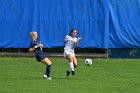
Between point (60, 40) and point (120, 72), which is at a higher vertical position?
point (60, 40)

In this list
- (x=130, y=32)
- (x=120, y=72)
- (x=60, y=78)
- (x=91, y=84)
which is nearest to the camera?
(x=91, y=84)

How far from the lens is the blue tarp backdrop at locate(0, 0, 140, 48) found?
95.6 ft

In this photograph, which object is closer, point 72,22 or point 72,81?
point 72,81

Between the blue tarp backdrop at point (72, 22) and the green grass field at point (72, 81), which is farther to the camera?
the blue tarp backdrop at point (72, 22)

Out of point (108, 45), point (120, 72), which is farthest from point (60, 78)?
point (108, 45)

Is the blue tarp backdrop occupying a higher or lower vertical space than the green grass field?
higher

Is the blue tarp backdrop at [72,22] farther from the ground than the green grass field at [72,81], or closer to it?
farther from the ground

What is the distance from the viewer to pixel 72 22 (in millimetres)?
29344

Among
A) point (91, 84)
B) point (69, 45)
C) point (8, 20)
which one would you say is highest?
point (8, 20)

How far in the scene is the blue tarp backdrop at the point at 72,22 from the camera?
95.6 feet

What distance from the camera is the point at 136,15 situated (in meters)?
29.3

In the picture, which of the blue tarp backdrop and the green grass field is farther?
the blue tarp backdrop

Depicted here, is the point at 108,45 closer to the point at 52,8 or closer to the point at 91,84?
the point at 52,8

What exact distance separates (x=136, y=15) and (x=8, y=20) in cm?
717
